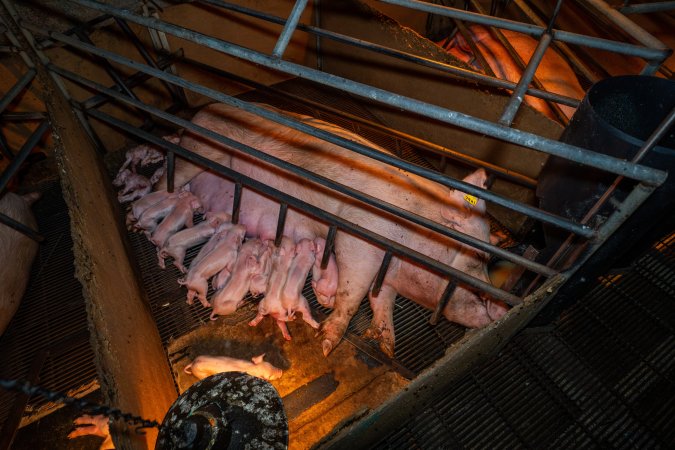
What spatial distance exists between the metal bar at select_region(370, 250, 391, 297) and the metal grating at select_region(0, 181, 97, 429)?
257cm

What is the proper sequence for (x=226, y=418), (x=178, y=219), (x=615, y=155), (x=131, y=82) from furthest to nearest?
1. (x=131, y=82)
2. (x=178, y=219)
3. (x=226, y=418)
4. (x=615, y=155)

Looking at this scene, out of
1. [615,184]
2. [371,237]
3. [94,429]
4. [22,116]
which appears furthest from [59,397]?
[22,116]

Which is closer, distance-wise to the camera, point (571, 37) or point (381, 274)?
point (571, 37)

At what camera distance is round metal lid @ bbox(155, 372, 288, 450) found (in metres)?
1.70

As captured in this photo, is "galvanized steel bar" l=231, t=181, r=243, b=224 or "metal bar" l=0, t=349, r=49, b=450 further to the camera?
"galvanized steel bar" l=231, t=181, r=243, b=224

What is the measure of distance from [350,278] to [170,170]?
88.1 inches

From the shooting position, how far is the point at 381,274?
10.2ft

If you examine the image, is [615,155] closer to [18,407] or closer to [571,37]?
[571,37]

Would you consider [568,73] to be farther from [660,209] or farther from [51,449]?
[51,449]

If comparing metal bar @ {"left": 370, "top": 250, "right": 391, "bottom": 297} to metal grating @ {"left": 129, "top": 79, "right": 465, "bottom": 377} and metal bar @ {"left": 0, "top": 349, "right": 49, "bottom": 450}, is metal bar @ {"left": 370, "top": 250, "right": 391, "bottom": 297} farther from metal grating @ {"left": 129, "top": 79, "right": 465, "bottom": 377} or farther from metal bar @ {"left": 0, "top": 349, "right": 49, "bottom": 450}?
metal bar @ {"left": 0, "top": 349, "right": 49, "bottom": 450}

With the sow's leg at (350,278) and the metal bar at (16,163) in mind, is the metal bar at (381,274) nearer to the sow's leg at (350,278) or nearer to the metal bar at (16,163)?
the sow's leg at (350,278)

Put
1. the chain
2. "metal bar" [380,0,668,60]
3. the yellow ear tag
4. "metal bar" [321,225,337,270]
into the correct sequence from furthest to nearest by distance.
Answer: "metal bar" [321,225,337,270] → the yellow ear tag → "metal bar" [380,0,668,60] → the chain

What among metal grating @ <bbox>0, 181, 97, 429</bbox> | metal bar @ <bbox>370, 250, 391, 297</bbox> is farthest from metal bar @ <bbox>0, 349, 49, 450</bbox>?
metal bar @ <bbox>370, 250, 391, 297</bbox>

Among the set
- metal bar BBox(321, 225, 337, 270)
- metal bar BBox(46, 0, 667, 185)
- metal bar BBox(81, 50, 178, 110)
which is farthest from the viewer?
metal bar BBox(81, 50, 178, 110)
